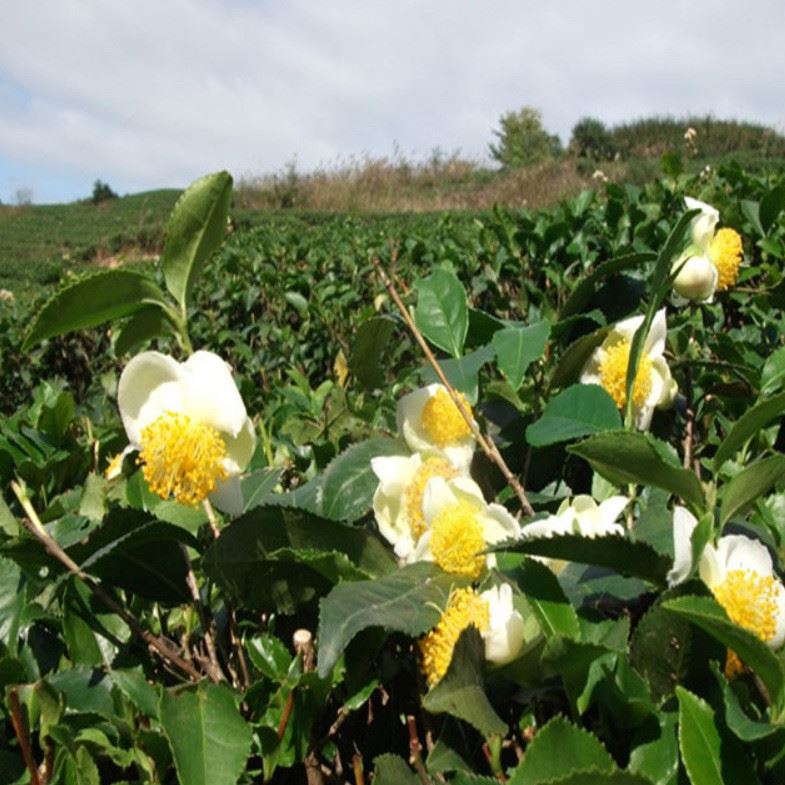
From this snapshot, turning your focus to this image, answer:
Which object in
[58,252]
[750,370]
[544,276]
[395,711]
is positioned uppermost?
[58,252]

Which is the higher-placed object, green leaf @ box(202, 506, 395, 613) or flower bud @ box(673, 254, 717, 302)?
flower bud @ box(673, 254, 717, 302)

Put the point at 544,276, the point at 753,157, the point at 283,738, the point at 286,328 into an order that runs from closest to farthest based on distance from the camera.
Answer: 1. the point at 283,738
2. the point at 544,276
3. the point at 286,328
4. the point at 753,157

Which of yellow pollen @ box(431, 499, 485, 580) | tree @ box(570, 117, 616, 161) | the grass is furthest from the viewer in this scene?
tree @ box(570, 117, 616, 161)

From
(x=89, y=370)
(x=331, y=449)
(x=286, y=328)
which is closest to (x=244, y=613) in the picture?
(x=331, y=449)

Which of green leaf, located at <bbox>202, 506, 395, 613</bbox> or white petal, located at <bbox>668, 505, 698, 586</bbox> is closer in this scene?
white petal, located at <bbox>668, 505, 698, 586</bbox>

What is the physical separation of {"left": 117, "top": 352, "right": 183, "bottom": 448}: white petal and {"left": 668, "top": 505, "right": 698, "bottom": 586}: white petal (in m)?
0.47

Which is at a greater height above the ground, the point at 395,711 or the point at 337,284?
the point at 337,284

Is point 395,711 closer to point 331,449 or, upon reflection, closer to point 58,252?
point 331,449

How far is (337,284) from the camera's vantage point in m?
4.69

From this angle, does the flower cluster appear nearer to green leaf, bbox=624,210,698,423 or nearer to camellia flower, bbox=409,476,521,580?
camellia flower, bbox=409,476,521,580

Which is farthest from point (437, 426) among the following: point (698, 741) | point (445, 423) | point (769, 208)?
point (769, 208)

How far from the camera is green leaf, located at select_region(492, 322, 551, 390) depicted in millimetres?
1046

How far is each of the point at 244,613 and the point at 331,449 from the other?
15.6 inches

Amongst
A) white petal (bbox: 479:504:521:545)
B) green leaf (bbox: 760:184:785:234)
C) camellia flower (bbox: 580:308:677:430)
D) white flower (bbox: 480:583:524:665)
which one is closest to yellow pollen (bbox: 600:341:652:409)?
camellia flower (bbox: 580:308:677:430)
